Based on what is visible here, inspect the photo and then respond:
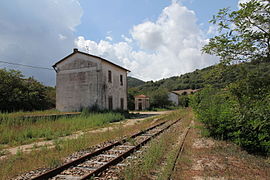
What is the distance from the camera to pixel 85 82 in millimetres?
20359

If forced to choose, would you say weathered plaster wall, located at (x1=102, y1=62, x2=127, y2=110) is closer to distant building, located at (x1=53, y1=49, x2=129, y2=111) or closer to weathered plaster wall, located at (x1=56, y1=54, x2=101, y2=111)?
distant building, located at (x1=53, y1=49, x2=129, y2=111)

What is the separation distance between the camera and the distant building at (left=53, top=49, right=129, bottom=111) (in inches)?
782

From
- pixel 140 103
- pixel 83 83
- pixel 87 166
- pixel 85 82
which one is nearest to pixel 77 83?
pixel 83 83

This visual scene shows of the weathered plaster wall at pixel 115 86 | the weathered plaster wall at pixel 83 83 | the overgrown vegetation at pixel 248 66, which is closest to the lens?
the overgrown vegetation at pixel 248 66

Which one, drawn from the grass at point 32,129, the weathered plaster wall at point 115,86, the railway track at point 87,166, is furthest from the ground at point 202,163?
the weathered plaster wall at point 115,86

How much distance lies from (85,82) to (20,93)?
22.7ft

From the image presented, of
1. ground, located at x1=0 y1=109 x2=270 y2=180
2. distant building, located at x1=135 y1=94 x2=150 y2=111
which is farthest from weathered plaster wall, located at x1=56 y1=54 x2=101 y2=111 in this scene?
distant building, located at x1=135 y1=94 x2=150 y2=111

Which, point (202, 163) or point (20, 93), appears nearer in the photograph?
point (202, 163)

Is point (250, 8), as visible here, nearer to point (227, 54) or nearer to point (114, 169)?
point (227, 54)

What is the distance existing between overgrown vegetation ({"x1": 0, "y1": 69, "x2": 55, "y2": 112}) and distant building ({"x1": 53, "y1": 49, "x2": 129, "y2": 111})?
2935 millimetres

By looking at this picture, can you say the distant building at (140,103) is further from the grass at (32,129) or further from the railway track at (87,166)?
the railway track at (87,166)

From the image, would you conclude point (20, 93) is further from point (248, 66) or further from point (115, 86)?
→ point (248, 66)

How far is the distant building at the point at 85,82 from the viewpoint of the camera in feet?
65.2

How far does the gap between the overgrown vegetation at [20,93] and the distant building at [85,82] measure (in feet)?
9.63
